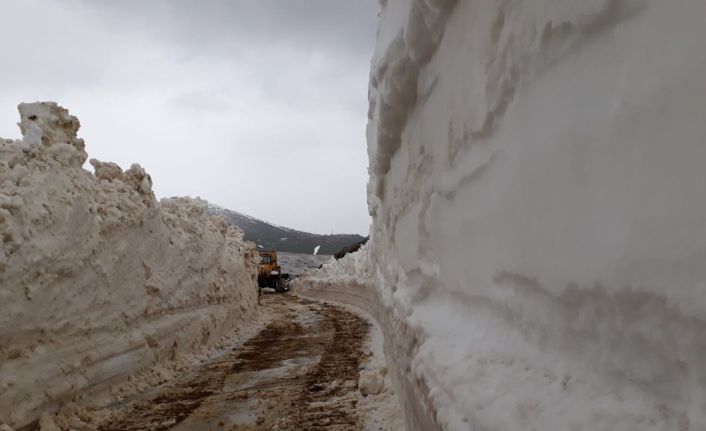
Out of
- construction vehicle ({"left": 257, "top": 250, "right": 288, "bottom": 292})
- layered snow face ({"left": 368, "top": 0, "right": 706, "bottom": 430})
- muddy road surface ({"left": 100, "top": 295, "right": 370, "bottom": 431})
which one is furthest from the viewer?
construction vehicle ({"left": 257, "top": 250, "right": 288, "bottom": 292})

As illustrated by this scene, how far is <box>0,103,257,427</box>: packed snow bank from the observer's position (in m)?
3.45

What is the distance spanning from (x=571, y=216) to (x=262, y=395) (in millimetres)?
3694

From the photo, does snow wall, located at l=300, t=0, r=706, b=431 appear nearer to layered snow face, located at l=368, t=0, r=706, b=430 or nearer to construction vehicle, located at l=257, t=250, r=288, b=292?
layered snow face, located at l=368, t=0, r=706, b=430

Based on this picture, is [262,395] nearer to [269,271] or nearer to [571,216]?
[571,216]

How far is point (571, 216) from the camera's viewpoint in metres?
0.89

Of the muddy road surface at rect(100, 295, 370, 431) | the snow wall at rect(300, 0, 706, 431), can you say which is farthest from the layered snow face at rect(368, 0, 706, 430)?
the muddy road surface at rect(100, 295, 370, 431)

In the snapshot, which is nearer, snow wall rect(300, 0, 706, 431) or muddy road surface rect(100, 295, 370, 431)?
snow wall rect(300, 0, 706, 431)

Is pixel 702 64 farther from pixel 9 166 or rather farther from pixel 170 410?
pixel 9 166

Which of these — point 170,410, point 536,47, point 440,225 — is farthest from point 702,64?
point 170,410

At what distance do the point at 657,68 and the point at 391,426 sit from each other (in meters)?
2.76

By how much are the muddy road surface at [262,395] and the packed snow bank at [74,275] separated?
51 cm

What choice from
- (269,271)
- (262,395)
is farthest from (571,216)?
(269,271)

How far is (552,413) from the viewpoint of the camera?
0.87 m

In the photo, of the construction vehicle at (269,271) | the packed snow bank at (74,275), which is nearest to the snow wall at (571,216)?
the packed snow bank at (74,275)
